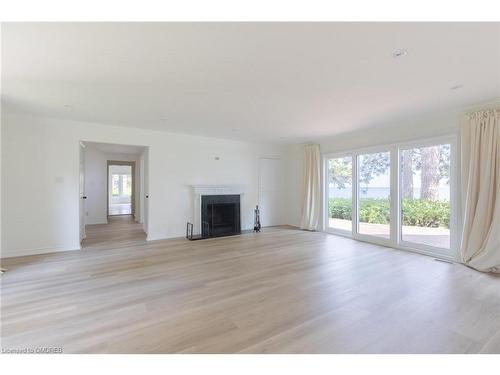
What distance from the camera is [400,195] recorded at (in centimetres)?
461

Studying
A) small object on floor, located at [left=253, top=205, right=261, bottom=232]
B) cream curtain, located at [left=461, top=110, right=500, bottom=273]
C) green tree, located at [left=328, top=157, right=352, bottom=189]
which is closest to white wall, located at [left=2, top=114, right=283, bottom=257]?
small object on floor, located at [left=253, top=205, right=261, bottom=232]

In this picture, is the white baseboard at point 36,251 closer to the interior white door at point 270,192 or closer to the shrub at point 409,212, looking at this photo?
the interior white door at point 270,192

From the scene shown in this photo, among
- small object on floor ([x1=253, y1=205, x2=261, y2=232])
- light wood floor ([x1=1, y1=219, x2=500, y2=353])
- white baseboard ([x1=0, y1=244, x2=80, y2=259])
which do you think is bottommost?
light wood floor ([x1=1, y1=219, x2=500, y2=353])

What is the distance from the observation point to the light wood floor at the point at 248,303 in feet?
5.91

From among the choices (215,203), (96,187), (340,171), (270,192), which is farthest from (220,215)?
(96,187)

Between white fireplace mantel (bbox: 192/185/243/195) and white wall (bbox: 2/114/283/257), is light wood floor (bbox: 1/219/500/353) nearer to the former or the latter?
white wall (bbox: 2/114/283/257)

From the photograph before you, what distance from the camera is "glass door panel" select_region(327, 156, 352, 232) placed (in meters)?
5.73

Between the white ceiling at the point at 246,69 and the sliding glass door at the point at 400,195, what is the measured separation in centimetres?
98

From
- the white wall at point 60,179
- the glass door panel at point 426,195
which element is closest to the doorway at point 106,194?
the white wall at point 60,179

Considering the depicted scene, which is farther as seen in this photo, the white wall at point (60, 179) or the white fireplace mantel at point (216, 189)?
the white fireplace mantel at point (216, 189)

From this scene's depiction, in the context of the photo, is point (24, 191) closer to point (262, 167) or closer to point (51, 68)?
point (51, 68)

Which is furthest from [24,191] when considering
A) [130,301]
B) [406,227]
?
[406,227]

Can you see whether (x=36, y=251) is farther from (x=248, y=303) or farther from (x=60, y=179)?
(x=248, y=303)
